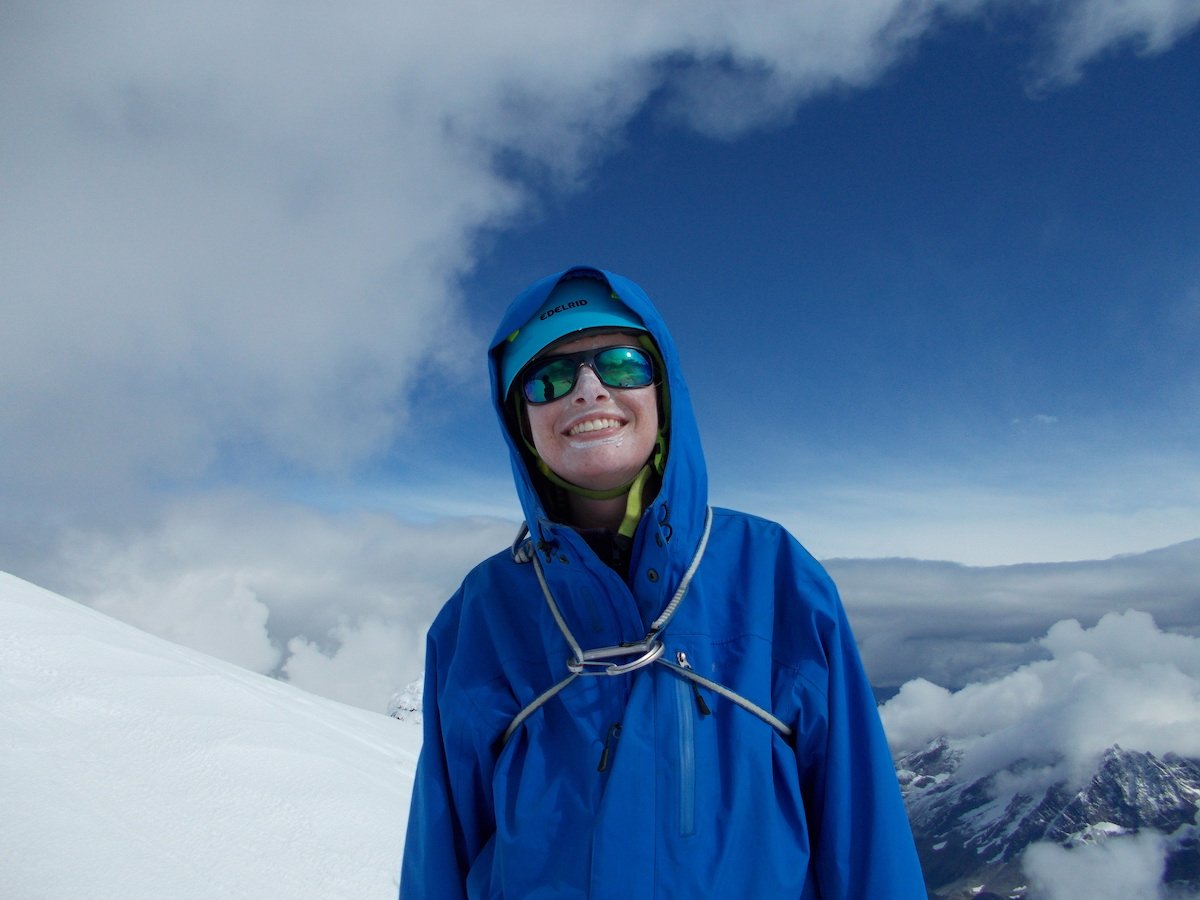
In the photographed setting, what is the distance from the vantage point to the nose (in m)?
2.29

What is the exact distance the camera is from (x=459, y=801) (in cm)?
241

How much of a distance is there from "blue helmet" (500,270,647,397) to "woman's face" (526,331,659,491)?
0.07 meters

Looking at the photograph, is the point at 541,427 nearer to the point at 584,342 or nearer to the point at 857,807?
the point at 584,342

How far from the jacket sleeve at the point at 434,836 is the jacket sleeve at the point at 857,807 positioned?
3.68 feet

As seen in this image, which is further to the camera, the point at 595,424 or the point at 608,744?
the point at 595,424

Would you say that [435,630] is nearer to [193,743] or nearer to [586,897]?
[586,897]

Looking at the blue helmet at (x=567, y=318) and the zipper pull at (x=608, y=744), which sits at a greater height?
the blue helmet at (x=567, y=318)

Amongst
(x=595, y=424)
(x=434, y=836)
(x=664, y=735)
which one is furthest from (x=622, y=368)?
(x=434, y=836)

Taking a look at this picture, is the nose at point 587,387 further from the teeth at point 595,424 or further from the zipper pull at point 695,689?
the zipper pull at point 695,689

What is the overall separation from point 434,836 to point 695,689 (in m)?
0.99

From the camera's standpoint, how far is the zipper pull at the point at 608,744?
2.08m

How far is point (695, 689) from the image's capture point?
2172 millimetres

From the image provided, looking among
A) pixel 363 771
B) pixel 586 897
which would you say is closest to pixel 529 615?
pixel 586 897

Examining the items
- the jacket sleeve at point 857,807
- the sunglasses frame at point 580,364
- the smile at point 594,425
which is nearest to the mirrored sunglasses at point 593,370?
the sunglasses frame at point 580,364
